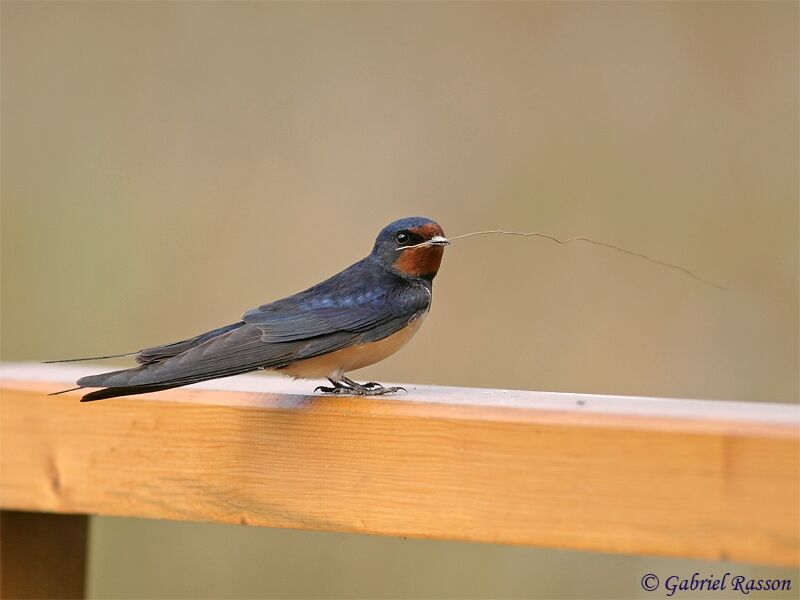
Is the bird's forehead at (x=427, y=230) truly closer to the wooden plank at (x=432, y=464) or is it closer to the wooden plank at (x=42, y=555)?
the wooden plank at (x=432, y=464)

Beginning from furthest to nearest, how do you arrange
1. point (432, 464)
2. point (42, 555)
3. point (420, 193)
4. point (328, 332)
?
point (420, 193) → point (42, 555) → point (328, 332) → point (432, 464)

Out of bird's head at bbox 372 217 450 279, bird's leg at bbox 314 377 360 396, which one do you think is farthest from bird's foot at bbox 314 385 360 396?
bird's head at bbox 372 217 450 279

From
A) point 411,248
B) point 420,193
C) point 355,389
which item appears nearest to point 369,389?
point 355,389

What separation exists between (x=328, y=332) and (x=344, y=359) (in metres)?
0.08

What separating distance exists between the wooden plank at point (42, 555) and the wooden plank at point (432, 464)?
14 cm

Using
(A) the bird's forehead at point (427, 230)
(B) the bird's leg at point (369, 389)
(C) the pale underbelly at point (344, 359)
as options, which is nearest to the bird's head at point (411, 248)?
(A) the bird's forehead at point (427, 230)

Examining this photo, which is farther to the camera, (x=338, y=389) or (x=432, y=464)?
(x=338, y=389)

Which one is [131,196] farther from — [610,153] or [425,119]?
[610,153]

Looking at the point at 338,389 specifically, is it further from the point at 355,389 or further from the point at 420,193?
the point at 420,193

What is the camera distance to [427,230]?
2.38m

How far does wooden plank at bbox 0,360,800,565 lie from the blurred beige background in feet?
5.81

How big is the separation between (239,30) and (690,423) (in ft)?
12.2

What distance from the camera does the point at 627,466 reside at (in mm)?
1619

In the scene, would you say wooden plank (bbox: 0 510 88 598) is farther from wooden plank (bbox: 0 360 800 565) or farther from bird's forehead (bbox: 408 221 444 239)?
bird's forehead (bbox: 408 221 444 239)
